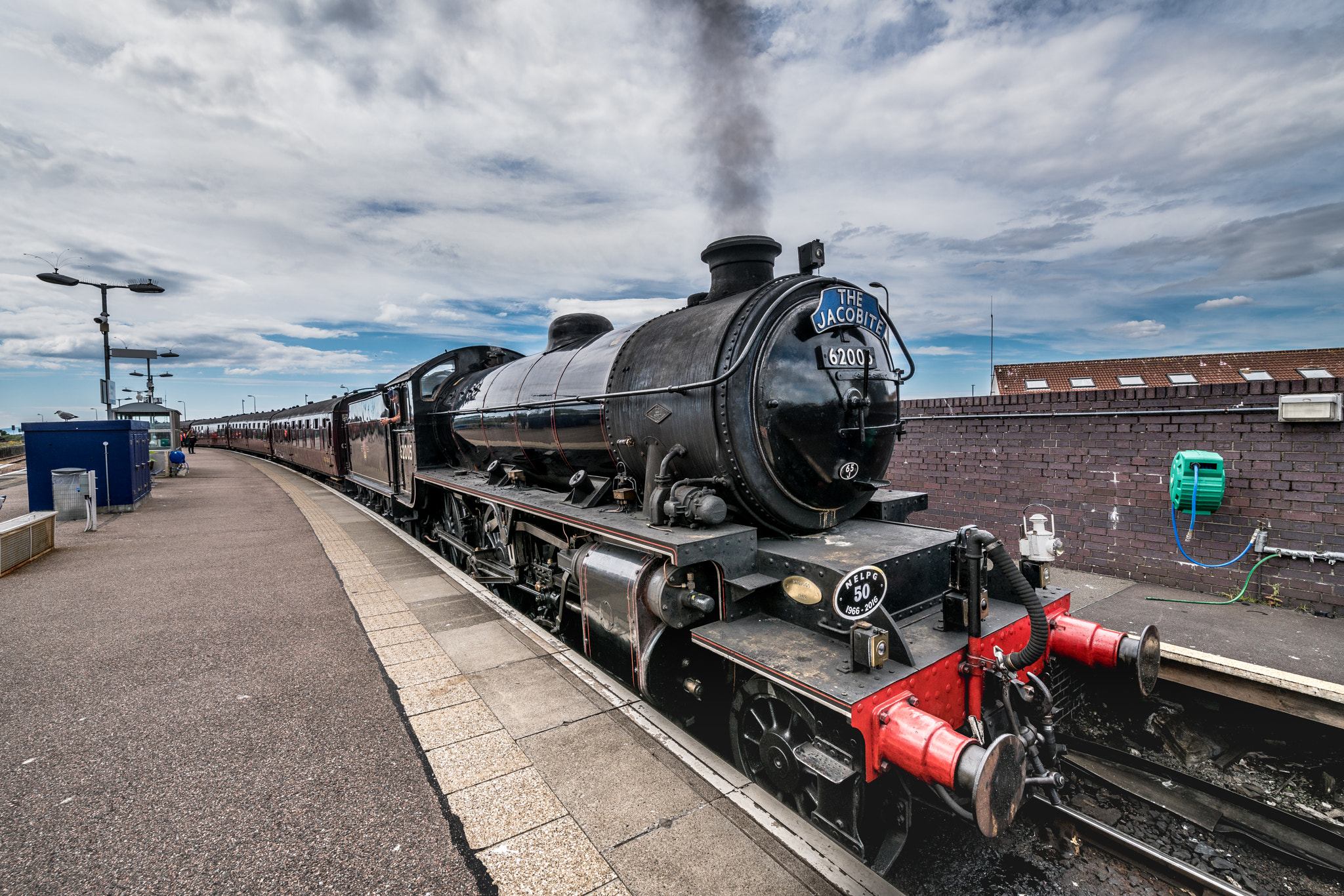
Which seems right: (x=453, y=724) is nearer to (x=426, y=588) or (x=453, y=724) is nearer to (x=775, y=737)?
(x=775, y=737)

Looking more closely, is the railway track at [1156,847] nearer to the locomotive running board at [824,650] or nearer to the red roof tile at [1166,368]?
the locomotive running board at [824,650]

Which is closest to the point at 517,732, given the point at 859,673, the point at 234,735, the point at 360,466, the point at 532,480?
the point at 234,735

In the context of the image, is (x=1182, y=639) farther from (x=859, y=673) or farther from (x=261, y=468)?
(x=261, y=468)

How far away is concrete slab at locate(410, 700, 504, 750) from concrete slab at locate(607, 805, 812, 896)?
4.31 ft

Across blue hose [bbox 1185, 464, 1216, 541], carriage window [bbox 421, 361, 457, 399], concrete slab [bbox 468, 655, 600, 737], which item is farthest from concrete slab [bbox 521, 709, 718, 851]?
carriage window [bbox 421, 361, 457, 399]

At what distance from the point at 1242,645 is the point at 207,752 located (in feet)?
22.7

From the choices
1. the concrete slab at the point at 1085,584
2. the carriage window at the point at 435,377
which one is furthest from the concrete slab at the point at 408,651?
the concrete slab at the point at 1085,584

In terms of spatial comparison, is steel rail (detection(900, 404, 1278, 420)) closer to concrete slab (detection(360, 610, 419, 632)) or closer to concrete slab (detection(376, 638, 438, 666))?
concrete slab (detection(376, 638, 438, 666))

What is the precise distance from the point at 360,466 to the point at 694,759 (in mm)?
11000

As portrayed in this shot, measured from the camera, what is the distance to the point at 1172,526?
18.8 ft

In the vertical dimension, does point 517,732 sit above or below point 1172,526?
below

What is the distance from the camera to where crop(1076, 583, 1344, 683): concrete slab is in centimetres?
409

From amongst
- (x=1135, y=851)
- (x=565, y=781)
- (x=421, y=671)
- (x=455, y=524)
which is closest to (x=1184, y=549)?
(x=1135, y=851)

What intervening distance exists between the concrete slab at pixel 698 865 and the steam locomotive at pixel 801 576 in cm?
42
